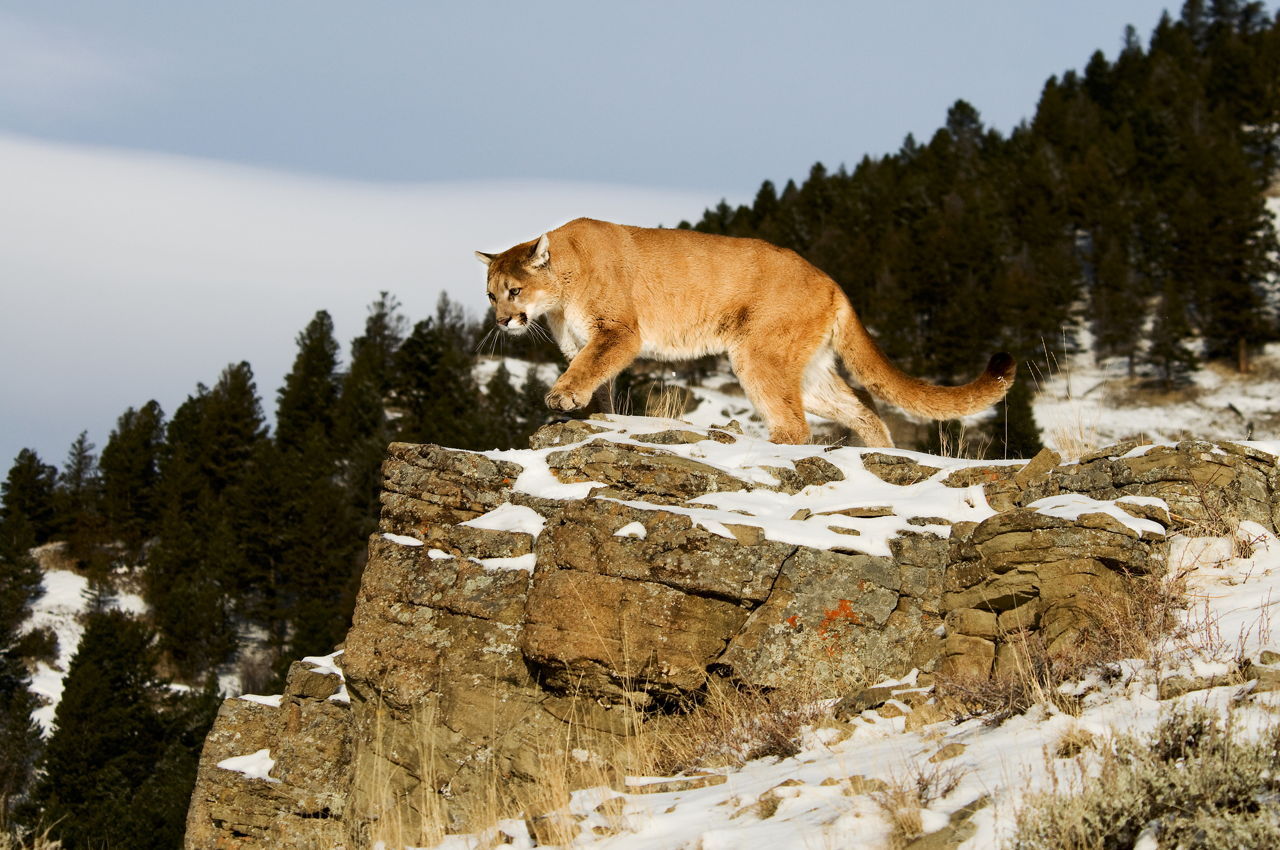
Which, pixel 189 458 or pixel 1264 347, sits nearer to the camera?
pixel 1264 347

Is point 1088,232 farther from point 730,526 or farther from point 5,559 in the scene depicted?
point 730,526

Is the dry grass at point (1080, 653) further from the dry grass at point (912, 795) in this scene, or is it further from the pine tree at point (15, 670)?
the pine tree at point (15, 670)

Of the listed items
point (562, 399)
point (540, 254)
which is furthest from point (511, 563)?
point (540, 254)

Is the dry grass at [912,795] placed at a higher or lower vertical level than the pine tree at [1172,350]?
lower

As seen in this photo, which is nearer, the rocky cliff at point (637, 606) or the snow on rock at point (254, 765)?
the rocky cliff at point (637, 606)

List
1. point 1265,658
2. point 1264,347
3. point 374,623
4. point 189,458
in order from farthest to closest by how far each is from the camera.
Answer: point 189,458
point 1264,347
point 374,623
point 1265,658

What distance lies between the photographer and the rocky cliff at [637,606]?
5938 mm

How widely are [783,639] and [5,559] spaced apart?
183 feet

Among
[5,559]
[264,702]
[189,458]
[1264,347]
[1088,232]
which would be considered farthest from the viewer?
[1088,232]

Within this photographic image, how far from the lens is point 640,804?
4906 mm

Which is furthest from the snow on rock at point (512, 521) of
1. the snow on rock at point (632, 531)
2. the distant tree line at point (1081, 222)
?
the distant tree line at point (1081, 222)

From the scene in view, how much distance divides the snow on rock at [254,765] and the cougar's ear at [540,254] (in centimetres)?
430

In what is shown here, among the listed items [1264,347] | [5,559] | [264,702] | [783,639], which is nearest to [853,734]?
[783,639]

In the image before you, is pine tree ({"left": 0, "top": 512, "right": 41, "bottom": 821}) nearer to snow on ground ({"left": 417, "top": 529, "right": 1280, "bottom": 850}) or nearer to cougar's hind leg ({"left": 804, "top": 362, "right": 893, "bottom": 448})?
cougar's hind leg ({"left": 804, "top": 362, "right": 893, "bottom": 448})
